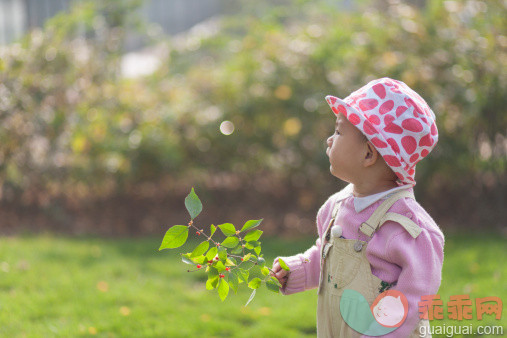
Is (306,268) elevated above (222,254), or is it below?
below

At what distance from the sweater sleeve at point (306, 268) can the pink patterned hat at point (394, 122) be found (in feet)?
1.29

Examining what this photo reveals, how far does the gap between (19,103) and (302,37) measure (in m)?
2.85

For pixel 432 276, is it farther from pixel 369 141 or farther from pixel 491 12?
pixel 491 12

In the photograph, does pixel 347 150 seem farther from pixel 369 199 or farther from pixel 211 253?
pixel 211 253

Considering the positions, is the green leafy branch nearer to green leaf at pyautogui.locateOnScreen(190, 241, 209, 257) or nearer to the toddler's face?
green leaf at pyautogui.locateOnScreen(190, 241, 209, 257)

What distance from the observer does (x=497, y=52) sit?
17.2 feet

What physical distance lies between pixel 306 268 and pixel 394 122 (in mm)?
702

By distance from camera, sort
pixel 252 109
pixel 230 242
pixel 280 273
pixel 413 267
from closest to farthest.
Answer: pixel 413 267
pixel 230 242
pixel 280 273
pixel 252 109

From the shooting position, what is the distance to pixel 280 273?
2191 millimetres

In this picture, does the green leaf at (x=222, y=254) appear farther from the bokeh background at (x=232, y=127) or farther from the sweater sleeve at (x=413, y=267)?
the bokeh background at (x=232, y=127)

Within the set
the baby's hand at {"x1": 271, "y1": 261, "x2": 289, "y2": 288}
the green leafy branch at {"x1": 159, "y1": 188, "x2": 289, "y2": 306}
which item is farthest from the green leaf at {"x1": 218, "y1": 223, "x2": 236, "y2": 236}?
the baby's hand at {"x1": 271, "y1": 261, "x2": 289, "y2": 288}

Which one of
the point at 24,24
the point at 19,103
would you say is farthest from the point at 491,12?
the point at 24,24

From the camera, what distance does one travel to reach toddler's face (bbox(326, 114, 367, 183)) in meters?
1.93

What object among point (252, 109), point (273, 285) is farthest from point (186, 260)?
point (252, 109)
